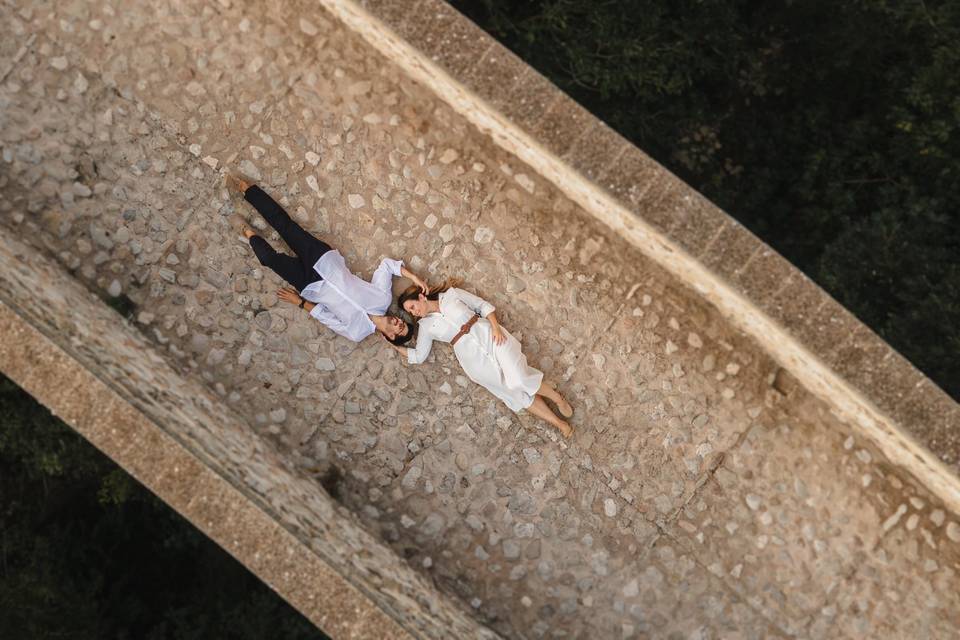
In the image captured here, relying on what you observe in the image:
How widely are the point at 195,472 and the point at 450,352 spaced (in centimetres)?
193

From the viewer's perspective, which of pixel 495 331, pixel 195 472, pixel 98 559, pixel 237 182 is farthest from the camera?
pixel 98 559

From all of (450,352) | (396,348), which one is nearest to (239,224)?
(396,348)

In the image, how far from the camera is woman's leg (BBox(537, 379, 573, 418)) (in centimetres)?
559

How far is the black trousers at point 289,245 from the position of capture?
18.3 ft

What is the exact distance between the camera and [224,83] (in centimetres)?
582

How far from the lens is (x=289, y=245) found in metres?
5.68

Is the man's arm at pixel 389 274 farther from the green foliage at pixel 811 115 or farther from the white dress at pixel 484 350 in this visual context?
the green foliage at pixel 811 115

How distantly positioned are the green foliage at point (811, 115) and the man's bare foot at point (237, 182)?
7.80ft

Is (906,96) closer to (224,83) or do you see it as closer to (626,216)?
(626,216)

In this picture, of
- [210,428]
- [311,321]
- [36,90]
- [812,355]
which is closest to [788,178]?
[812,355]

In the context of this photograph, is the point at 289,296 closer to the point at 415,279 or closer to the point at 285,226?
the point at 285,226

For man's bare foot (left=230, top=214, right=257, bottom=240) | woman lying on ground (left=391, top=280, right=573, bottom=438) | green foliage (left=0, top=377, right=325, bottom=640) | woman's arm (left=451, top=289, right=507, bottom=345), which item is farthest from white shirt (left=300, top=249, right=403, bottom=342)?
green foliage (left=0, top=377, right=325, bottom=640)

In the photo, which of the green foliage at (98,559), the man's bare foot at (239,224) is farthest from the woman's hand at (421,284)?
the green foliage at (98,559)

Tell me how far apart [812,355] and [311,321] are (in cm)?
314
